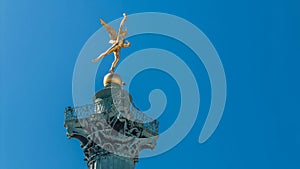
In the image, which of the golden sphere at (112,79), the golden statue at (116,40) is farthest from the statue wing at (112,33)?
the golden sphere at (112,79)

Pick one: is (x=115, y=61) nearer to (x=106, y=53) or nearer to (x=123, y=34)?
(x=106, y=53)

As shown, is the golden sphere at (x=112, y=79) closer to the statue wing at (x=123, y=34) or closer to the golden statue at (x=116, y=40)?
the golden statue at (x=116, y=40)

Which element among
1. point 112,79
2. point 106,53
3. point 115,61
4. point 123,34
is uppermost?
point 123,34

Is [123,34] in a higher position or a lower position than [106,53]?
higher

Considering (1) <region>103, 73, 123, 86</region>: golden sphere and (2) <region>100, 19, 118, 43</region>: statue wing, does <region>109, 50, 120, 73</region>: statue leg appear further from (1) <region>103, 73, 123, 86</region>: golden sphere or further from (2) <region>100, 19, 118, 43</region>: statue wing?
(2) <region>100, 19, 118, 43</region>: statue wing

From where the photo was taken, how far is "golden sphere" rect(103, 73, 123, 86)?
158 feet

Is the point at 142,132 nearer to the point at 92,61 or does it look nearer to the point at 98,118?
the point at 98,118

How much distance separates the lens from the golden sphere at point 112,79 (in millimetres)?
48094

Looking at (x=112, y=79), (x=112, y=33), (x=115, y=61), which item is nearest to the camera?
(x=112, y=79)

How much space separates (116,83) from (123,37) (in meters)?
3.21

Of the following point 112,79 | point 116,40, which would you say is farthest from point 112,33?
point 112,79

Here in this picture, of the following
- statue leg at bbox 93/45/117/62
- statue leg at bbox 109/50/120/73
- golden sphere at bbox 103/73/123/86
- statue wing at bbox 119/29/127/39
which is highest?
statue wing at bbox 119/29/127/39

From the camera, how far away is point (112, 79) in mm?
48094

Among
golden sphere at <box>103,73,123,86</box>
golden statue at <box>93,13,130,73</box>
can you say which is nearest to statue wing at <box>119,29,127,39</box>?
golden statue at <box>93,13,130,73</box>
